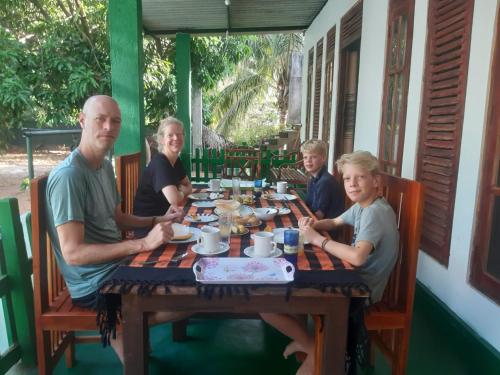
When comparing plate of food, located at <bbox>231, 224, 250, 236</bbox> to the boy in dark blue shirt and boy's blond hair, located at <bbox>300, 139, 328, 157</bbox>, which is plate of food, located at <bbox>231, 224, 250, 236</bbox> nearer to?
the boy in dark blue shirt

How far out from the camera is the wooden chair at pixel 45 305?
4.83 feet

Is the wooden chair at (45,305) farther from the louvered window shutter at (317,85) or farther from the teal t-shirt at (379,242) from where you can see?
the louvered window shutter at (317,85)

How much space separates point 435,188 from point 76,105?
18.5 ft

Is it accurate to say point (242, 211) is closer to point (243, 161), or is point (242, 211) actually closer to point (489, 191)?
point (489, 191)

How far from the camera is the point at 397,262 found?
1727mm

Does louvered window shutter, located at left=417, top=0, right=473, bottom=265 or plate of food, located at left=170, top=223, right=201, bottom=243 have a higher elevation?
louvered window shutter, located at left=417, top=0, right=473, bottom=265

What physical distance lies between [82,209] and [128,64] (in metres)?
2.59

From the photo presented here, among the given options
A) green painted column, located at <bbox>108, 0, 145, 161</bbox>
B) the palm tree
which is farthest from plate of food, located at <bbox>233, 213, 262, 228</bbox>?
the palm tree

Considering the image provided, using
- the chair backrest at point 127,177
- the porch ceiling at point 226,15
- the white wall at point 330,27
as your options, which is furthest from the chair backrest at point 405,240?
the porch ceiling at point 226,15

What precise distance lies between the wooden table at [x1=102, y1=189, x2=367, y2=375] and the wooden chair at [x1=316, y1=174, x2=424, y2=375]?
401 millimetres

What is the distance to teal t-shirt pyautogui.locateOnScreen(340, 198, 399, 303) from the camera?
1484 millimetres

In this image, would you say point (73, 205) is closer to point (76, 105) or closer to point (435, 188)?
point (435, 188)

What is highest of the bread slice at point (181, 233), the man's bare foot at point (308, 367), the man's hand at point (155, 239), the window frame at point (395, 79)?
the window frame at point (395, 79)

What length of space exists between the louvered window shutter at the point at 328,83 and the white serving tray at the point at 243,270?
4075mm
